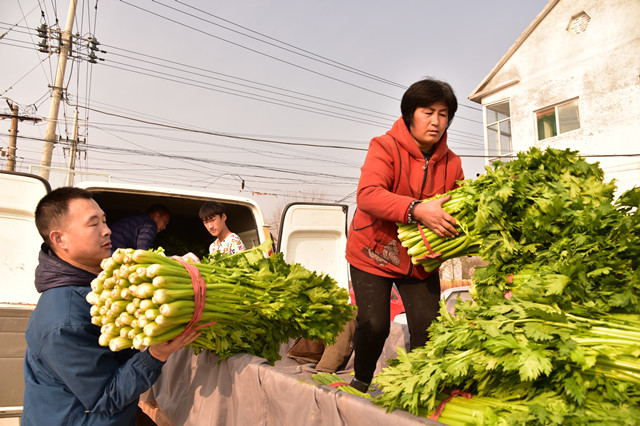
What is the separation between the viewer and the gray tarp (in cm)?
145

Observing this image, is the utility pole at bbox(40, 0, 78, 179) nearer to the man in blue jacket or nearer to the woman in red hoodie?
the man in blue jacket

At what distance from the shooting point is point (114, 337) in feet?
6.38

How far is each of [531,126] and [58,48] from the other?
80.7ft

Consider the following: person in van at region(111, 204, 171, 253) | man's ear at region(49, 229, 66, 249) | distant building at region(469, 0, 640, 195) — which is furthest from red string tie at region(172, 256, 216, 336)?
distant building at region(469, 0, 640, 195)

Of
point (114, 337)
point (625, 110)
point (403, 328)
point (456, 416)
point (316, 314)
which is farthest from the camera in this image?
point (625, 110)

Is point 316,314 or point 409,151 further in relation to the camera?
point 409,151

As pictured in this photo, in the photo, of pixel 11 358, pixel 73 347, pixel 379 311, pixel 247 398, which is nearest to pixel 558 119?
pixel 379 311

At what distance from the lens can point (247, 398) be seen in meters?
2.07

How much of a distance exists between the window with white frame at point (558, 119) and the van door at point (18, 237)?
22973mm

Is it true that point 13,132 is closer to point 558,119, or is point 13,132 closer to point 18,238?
point 18,238

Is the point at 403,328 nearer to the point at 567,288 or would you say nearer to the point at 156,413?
the point at 156,413

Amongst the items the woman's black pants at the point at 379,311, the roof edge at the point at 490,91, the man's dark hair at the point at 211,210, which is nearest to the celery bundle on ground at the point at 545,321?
the woman's black pants at the point at 379,311

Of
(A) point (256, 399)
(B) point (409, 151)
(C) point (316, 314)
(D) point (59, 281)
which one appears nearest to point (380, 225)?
(B) point (409, 151)

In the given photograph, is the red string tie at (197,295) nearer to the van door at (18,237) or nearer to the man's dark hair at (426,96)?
the man's dark hair at (426,96)
